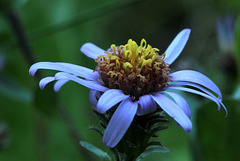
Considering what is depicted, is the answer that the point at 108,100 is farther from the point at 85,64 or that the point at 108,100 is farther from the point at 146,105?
the point at 85,64

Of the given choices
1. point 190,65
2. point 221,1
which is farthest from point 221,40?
point 221,1

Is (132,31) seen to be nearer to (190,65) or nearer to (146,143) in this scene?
(190,65)

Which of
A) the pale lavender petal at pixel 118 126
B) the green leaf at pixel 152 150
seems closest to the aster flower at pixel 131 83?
the pale lavender petal at pixel 118 126

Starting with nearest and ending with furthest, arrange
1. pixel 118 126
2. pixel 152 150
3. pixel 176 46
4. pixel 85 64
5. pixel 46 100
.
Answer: pixel 118 126
pixel 152 150
pixel 176 46
pixel 46 100
pixel 85 64

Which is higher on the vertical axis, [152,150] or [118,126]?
[118,126]

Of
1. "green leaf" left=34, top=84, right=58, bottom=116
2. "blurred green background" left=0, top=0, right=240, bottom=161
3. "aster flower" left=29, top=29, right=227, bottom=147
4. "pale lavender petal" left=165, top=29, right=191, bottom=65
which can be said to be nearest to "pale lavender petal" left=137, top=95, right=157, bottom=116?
"aster flower" left=29, top=29, right=227, bottom=147

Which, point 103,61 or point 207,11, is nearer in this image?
point 103,61

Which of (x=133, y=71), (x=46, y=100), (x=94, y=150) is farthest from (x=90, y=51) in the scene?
(x=46, y=100)
